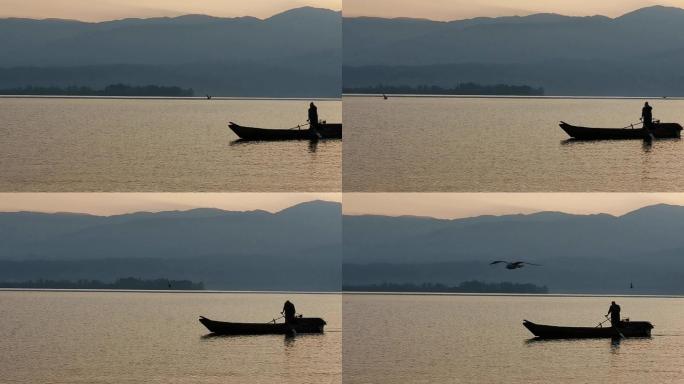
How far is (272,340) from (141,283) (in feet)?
3.96

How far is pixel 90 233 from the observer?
1091cm

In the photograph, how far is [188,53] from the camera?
1111cm

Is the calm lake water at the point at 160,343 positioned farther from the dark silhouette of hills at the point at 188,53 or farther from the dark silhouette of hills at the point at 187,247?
the dark silhouette of hills at the point at 188,53

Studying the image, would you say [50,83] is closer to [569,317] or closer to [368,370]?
[368,370]

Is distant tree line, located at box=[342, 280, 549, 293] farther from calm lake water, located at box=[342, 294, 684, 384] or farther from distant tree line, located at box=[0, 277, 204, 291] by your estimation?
distant tree line, located at box=[0, 277, 204, 291]

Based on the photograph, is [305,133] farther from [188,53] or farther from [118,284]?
[118,284]

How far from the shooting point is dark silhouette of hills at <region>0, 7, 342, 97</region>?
35.6 ft

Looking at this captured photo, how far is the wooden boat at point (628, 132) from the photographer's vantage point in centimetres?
1092

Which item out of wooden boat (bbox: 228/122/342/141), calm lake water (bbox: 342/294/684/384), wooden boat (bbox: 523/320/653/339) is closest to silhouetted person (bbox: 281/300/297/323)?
calm lake water (bbox: 342/294/684/384)

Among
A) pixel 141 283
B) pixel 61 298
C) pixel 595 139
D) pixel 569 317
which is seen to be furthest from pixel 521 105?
pixel 61 298

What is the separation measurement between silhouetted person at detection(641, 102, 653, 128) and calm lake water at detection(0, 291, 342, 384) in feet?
9.95

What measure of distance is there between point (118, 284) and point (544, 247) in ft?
11.9

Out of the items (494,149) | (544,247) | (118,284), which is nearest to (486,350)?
(544,247)

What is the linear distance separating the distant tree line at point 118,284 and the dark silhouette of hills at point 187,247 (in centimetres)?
5
